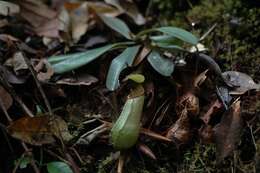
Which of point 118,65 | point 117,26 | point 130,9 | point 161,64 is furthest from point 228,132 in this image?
point 130,9

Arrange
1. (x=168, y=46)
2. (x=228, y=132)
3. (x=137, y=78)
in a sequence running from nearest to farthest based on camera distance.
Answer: (x=228, y=132) → (x=137, y=78) → (x=168, y=46)

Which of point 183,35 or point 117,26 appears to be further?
point 117,26

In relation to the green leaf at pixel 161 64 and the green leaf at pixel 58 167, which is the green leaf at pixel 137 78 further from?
the green leaf at pixel 58 167

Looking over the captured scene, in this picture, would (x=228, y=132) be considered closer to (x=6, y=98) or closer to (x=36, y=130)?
(x=36, y=130)

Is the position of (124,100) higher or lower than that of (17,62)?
lower

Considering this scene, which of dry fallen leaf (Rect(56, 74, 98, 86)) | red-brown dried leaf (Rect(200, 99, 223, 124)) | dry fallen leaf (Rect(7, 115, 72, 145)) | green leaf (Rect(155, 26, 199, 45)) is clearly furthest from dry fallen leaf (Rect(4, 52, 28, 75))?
red-brown dried leaf (Rect(200, 99, 223, 124))

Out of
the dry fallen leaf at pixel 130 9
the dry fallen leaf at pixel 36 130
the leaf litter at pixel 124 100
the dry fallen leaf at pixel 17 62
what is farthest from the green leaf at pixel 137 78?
the dry fallen leaf at pixel 130 9
